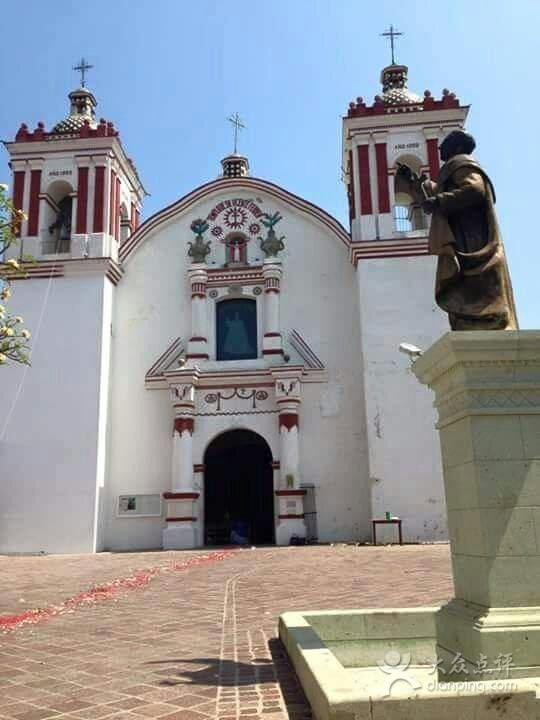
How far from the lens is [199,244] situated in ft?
66.4

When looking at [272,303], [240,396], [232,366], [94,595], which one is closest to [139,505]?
[240,396]

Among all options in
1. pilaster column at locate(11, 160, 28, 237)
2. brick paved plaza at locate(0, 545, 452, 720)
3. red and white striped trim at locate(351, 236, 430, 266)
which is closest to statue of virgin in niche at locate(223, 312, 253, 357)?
red and white striped trim at locate(351, 236, 430, 266)

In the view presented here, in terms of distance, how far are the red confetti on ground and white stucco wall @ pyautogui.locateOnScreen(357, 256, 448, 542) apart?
17.8 ft

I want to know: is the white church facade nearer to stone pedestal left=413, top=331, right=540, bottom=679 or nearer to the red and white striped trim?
the red and white striped trim

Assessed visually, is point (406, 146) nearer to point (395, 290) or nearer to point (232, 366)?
point (395, 290)

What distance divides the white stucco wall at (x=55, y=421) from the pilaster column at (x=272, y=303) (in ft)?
14.8

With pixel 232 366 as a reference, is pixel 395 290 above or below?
above

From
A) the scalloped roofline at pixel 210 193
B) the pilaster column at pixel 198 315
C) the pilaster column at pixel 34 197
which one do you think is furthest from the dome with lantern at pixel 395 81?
the pilaster column at pixel 34 197

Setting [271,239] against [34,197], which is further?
[34,197]

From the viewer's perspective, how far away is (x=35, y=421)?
18078 millimetres

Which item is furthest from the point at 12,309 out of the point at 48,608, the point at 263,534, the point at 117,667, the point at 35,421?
the point at 117,667

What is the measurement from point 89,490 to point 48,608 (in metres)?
10.0

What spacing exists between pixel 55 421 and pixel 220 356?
4.88 meters

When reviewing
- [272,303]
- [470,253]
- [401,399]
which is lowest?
[470,253]
